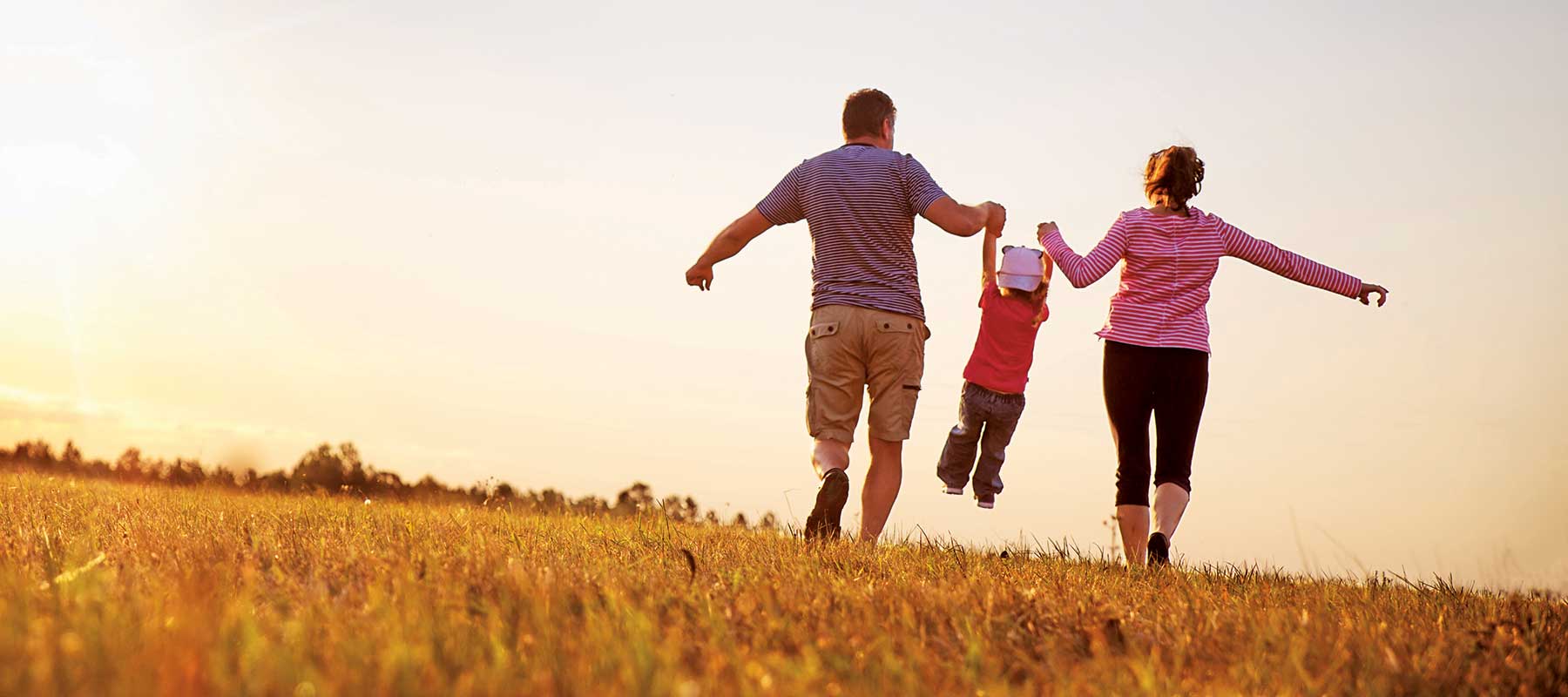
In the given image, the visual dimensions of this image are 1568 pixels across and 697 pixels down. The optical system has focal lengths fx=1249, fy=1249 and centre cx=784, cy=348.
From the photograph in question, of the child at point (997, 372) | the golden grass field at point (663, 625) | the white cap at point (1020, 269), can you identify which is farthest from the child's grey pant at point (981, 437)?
the golden grass field at point (663, 625)

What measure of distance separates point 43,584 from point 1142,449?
5.47 meters

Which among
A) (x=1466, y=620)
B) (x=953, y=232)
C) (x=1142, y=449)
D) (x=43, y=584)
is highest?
(x=953, y=232)

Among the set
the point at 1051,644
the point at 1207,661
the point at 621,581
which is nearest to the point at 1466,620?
the point at 1207,661

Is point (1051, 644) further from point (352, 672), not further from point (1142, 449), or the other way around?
point (1142, 449)

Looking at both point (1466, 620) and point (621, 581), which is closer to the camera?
point (621, 581)

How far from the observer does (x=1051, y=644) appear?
3.83 m

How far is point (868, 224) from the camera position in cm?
729

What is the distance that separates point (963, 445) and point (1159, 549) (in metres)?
2.34

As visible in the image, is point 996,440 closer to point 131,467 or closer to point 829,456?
point 829,456

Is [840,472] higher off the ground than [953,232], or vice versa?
[953,232]

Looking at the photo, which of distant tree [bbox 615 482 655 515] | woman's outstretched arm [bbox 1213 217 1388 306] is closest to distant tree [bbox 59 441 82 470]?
distant tree [bbox 615 482 655 515]

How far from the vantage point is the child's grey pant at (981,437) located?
29.4ft

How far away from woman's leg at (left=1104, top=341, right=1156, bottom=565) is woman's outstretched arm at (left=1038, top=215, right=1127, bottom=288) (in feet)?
1.43

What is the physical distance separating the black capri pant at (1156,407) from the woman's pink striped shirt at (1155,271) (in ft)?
0.27
